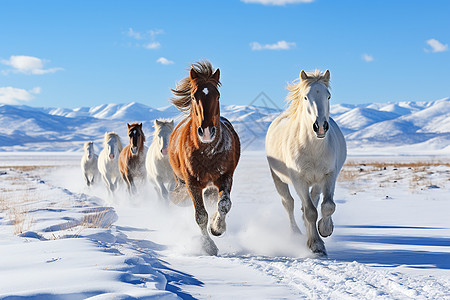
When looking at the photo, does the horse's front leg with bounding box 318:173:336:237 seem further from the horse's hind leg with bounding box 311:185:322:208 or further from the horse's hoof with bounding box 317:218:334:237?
the horse's hind leg with bounding box 311:185:322:208

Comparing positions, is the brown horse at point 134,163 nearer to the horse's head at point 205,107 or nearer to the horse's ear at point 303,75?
the horse's head at point 205,107

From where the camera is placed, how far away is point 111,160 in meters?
15.2

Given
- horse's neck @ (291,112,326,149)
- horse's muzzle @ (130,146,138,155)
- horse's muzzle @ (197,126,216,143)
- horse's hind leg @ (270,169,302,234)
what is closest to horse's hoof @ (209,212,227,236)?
horse's muzzle @ (197,126,216,143)

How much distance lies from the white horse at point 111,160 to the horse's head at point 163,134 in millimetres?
3556

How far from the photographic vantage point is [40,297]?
2.70 m

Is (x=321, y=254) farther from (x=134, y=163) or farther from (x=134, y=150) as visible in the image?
(x=134, y=163)

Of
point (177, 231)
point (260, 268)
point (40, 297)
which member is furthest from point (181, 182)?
point (40, 297)

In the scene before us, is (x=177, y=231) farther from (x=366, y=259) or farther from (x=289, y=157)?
(x=366, y=259)

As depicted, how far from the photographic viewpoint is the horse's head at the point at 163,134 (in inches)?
423

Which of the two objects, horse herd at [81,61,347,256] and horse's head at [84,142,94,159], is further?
horse's head at [84,142,94,159]

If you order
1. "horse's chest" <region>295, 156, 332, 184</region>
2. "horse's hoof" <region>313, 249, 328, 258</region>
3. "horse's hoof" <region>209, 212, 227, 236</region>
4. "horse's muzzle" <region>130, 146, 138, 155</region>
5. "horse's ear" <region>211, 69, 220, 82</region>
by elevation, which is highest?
"horse's ear" <region>211, 69, 220, 82</region>

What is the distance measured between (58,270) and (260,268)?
78.9 inches

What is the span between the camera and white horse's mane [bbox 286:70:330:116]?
19.2 ft

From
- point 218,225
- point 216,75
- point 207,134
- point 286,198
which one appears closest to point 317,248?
point 218,225
